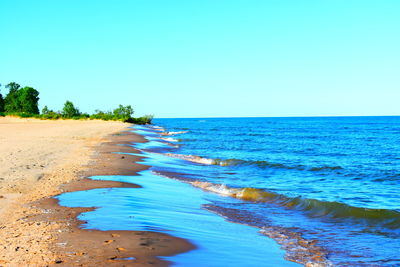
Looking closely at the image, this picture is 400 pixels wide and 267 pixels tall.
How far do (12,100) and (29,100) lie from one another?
10663mm

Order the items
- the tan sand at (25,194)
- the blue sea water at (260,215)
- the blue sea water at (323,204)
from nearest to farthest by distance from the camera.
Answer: the tan sand at (25,194) < the blue sea water at (260,215) < the blue sea water at (323,204)

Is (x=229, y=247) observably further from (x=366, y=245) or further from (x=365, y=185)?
(x=365, y=185)

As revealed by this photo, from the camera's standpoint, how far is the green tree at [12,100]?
119431 mm

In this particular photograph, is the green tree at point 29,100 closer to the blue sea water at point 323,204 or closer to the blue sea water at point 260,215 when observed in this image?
the blue sea water at point 323,204

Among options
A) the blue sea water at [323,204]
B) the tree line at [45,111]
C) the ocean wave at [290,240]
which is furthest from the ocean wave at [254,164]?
the tree line at [45,111]

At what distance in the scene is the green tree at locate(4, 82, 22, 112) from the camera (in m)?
119

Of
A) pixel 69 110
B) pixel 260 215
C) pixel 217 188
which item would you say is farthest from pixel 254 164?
pixel 69 110

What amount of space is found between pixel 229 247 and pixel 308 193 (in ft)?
28.3

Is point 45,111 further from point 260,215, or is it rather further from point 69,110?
point 260,215

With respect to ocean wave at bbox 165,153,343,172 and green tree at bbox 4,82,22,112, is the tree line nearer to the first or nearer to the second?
green tree at bbox 4,82,22,112

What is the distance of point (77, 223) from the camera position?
7.44m

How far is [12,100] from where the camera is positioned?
12369cm

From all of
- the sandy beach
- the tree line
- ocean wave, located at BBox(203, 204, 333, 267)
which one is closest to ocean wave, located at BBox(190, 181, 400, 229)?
ocean wave, located at BBox(203, 204, 333, 267)

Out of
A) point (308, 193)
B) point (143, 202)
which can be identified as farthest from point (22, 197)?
point (308, 193)
